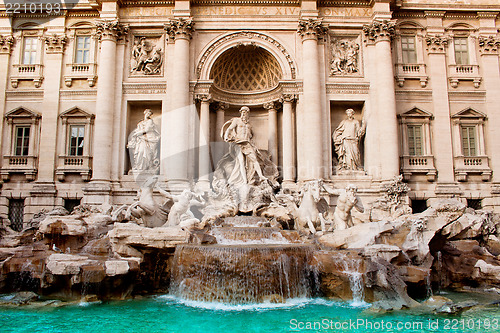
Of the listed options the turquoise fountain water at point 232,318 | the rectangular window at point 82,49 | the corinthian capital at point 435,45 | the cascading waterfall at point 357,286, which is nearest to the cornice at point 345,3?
the corinthian capital at point 435,45

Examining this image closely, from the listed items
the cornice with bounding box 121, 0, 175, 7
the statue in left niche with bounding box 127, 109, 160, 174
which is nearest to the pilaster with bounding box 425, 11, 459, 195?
the cornice with bounding box 121, 0, 175, 7

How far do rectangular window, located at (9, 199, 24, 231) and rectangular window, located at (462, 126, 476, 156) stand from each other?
75.2ft

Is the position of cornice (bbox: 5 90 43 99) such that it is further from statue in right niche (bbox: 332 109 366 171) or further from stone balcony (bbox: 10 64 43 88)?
statue in right niche (bbox: 332 109 366 171)

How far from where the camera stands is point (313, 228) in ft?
47.9

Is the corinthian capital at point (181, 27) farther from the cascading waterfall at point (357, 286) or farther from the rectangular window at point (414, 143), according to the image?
the cascading waterfall at point (357, 286)

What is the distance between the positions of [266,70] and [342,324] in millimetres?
15215

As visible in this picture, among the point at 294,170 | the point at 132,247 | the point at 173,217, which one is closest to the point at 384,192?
the point at 294,170

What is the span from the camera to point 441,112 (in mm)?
19797

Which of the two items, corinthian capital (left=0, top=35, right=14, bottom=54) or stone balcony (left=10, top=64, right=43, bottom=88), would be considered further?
corinthian capital (left=0, top=35, right=14, bottom=54)

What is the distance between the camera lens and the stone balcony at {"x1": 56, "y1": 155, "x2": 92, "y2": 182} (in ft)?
63.2

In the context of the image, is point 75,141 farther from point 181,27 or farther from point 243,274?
point 243,274

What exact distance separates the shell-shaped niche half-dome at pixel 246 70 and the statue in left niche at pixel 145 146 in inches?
163

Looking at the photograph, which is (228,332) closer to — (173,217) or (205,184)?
(173,217)

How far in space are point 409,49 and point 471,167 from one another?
22.8 feet
